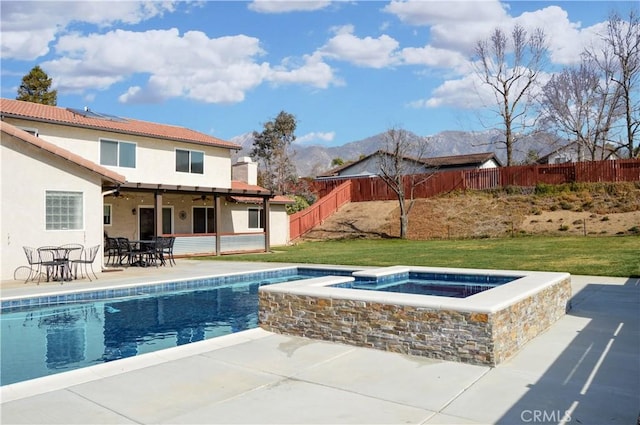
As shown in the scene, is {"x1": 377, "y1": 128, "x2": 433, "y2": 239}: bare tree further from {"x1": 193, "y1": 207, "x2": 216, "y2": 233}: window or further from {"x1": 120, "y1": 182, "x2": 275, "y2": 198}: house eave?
{"x1": 193, "y1": 207, "x2": 216, "y2": 233}: window

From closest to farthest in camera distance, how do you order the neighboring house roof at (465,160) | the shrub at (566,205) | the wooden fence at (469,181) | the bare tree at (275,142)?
1. the shrub at (566,205)
2. the wooden fence at (469,181)
3. the neighboring house roof at (465,160)
4. the bare tree at (275,142)

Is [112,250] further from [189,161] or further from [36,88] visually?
[36,88]

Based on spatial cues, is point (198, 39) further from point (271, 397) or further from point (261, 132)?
point (271, 397)

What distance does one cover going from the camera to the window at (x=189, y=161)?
23.6 m

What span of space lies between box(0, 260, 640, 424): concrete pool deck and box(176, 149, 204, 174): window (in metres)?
18.3

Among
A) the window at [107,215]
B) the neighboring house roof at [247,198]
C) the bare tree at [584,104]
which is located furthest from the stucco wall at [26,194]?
the bare tree at [584,104]

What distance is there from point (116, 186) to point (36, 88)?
88.9 feet

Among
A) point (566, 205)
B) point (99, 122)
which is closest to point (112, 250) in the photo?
point (99, 122)

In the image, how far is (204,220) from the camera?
25.3m

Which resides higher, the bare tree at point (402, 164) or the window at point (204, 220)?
the bare tree at point (402, 164)

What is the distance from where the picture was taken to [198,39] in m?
29.3

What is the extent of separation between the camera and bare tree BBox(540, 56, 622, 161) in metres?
37.5

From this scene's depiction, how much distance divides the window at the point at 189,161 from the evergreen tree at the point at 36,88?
19.8 metres

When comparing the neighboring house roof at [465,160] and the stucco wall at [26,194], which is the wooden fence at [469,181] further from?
the stucco wall at [26,194]
